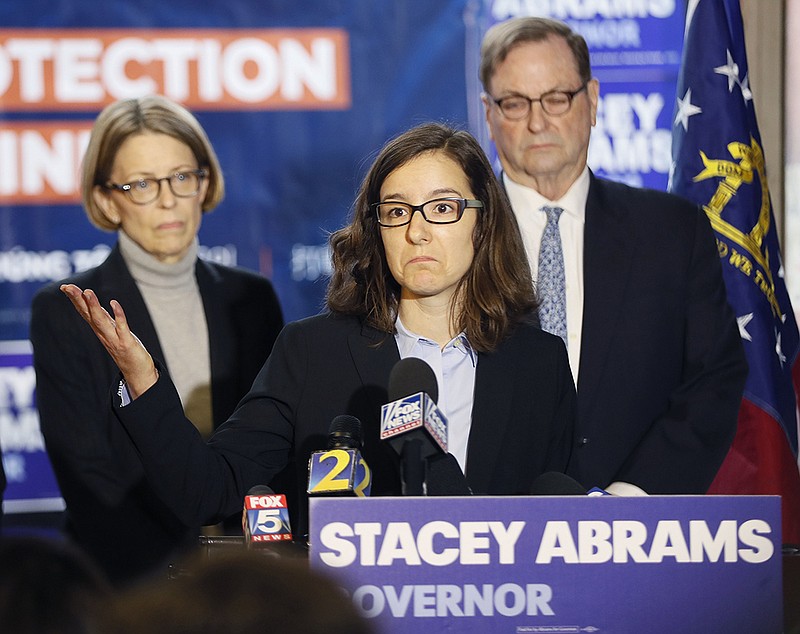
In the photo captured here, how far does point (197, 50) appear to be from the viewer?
15.6ft

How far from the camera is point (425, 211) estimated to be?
2607mm

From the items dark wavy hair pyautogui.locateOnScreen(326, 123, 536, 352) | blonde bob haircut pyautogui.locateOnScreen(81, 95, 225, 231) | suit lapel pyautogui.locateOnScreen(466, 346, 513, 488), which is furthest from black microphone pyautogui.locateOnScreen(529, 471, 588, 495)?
blonde bob haircut pyautogui.locateOnScreen(81, 95, 225, 231)

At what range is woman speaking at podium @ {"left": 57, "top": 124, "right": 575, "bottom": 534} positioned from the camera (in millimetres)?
2580

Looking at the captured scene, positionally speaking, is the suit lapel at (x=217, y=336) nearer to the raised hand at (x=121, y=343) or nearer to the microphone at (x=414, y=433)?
the raised hand at (x=121, y=343)

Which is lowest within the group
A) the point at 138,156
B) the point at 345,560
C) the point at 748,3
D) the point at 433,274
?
the point at 345,560

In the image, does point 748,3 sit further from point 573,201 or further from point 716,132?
point 573,201

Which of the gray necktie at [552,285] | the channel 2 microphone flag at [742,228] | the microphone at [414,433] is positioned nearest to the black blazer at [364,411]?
the gray necktie at [552,285]

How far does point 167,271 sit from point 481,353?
151cm

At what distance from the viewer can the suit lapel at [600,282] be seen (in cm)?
326

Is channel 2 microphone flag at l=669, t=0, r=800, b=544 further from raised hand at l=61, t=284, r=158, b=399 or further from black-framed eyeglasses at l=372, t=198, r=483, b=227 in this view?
raised hand at l=61, t=284, r=158, b=399

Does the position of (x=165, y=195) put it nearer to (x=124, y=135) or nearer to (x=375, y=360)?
(x=124, y=135)

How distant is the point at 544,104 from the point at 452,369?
115cm

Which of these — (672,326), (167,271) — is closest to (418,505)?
(672,326)

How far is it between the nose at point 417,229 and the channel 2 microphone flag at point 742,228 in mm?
1846
